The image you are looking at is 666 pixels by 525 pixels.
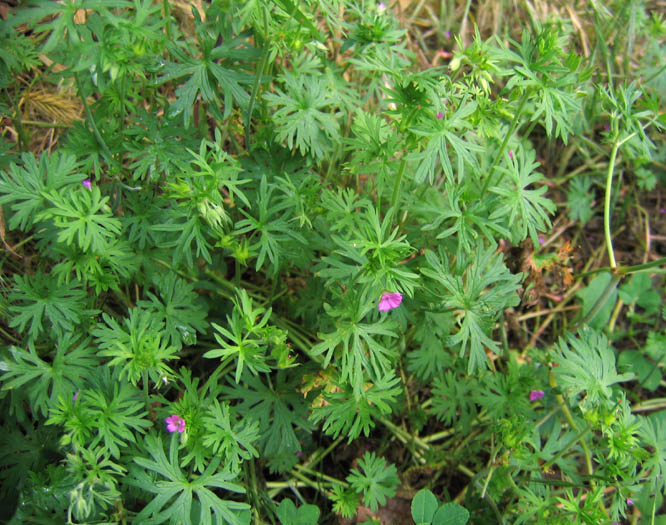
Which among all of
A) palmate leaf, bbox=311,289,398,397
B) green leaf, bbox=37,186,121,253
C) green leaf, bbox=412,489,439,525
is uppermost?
green leaf, bbox=37,186,121,253

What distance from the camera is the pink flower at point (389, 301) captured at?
202 cm

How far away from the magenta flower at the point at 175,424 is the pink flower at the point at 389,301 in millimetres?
A: 818

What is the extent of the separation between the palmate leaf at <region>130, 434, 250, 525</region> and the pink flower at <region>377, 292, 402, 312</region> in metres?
0.79

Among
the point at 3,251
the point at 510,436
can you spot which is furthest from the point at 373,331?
the point at 3,251

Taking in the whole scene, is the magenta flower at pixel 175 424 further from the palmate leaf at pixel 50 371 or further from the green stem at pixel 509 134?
the green stem at pixel 509 134

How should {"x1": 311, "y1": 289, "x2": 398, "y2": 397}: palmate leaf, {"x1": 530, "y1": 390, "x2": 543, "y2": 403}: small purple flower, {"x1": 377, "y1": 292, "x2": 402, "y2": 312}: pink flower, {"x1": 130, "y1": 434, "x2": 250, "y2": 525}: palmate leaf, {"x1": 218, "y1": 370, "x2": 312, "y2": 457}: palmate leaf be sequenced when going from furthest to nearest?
{"x1": 530, "y1": 390, "x2": 543, "y2": 403}: small purple flower → {"x1": 218, "y1": 370, "x2": 312, "y2": 457}: palmate leaf → {"x1": 377, "y1": 292, "x2": 402, "y2": 312}: pink flower → {"x1": 311, "y1": 289, "x2": 398, "y2": 397}: palmate leaf → {"x1": 130, "y1": 434, "x2": 250, "y2": 525}: palmate leaf

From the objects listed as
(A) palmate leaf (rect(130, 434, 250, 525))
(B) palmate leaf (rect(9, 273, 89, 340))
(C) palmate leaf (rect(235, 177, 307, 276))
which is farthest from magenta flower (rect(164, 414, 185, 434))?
(C) palmate leaf (rect(235, 177, 307, 276))

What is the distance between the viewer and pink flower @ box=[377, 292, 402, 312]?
202 centimetres

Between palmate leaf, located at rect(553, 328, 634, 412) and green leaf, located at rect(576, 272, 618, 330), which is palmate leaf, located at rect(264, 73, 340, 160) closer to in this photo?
palmate leaf, located at rect(553, 328, 634, 412)

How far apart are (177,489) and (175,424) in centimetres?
21

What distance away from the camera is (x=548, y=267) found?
281cm

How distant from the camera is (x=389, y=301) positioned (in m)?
2.04

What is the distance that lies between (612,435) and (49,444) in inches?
86.4

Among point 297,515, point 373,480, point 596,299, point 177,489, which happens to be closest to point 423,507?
point 373,480
